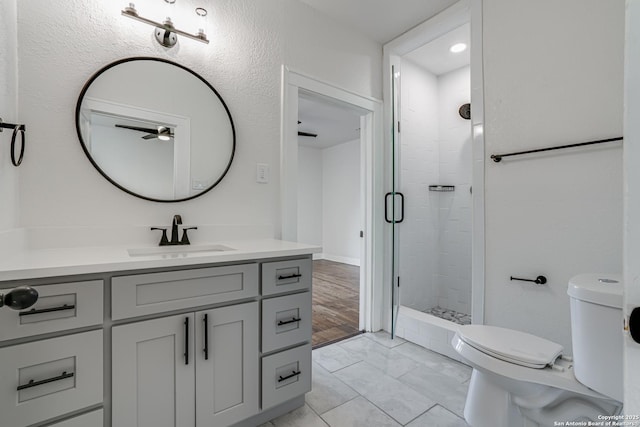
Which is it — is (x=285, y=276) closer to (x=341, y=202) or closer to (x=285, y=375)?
(x=285, y=375)

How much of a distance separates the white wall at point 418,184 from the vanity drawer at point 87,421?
7.77ft

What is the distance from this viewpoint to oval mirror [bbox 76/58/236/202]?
1.44 meters

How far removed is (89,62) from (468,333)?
2.20 m

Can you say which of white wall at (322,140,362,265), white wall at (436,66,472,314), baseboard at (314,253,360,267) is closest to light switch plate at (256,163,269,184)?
white wall at (436,66,472,314)

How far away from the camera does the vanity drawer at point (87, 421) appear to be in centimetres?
95

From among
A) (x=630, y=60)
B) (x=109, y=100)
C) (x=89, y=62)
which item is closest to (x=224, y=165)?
(x=109, y=100)

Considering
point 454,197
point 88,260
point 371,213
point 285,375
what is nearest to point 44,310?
point 88,260

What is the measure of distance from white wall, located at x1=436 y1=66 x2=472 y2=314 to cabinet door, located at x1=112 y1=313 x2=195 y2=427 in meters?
2.70

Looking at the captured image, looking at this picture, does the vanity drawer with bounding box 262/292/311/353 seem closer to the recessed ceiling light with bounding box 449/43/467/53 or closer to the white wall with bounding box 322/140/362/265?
the recessed ceiling light with bounding box 449/43/467/53

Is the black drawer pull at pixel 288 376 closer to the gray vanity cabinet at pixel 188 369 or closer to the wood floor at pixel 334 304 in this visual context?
the gray vanity cabinet at pixel 188 369

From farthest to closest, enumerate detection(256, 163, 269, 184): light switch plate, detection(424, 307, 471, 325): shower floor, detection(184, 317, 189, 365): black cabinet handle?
detection(424, 307, 471, 325): shower floor, detection(256, 163, 269, 184): light switch plate, detection(184, 317, 189, 365): black cabinet handle

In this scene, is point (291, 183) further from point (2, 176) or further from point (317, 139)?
point (317, 139)

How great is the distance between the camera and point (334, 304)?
339 centimetres

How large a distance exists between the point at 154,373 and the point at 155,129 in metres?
1.22
